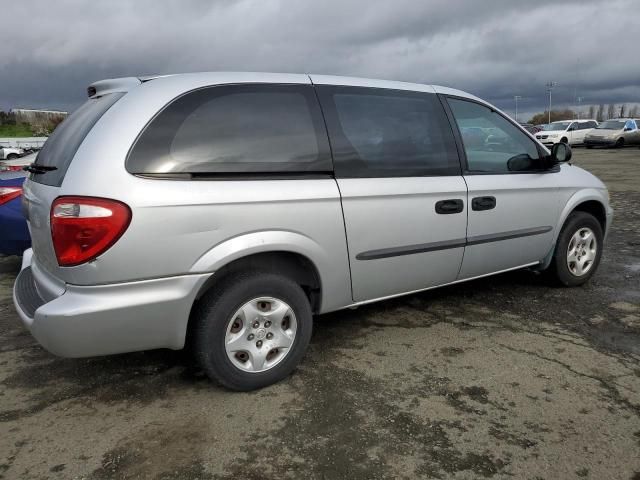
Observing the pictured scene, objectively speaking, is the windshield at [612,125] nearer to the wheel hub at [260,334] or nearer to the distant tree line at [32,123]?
the wheel hub at [260,334]

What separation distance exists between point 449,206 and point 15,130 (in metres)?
56.6

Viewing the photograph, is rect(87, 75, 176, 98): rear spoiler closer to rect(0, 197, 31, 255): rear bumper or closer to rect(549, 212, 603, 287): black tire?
rect(0, 197, 31, 255): rear bumper

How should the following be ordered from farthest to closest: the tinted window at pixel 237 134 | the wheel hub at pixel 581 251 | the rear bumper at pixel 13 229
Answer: the rear bumper at pixel 13 229 < the wheel hub at pixel 581 251 < the tinted window at pixel 237 134

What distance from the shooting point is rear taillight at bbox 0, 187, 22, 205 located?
4.89 meters

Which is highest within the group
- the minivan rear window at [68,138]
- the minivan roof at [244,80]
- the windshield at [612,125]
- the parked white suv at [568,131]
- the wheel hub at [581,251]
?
the minivan roof at [244,80]

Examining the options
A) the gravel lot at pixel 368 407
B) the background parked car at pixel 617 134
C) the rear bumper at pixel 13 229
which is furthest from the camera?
the background parked car at pixel 617 134

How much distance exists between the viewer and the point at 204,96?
9.11 ft

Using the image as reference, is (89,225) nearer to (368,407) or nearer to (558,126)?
(368,407)

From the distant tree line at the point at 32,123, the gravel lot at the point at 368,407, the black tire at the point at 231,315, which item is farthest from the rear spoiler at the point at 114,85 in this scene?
the distant tree line at the point at 32,123

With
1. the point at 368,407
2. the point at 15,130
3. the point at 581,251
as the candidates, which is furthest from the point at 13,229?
the point at 15,130

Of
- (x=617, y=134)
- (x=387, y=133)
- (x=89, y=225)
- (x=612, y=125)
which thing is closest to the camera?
(x=89, y=225)

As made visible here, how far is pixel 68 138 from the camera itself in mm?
2873

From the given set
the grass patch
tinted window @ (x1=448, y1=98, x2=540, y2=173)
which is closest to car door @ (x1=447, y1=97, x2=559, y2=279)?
tinted window @ (x1=448, y1=98, x2=540, y2=173)

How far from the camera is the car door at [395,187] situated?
10.3 feet
